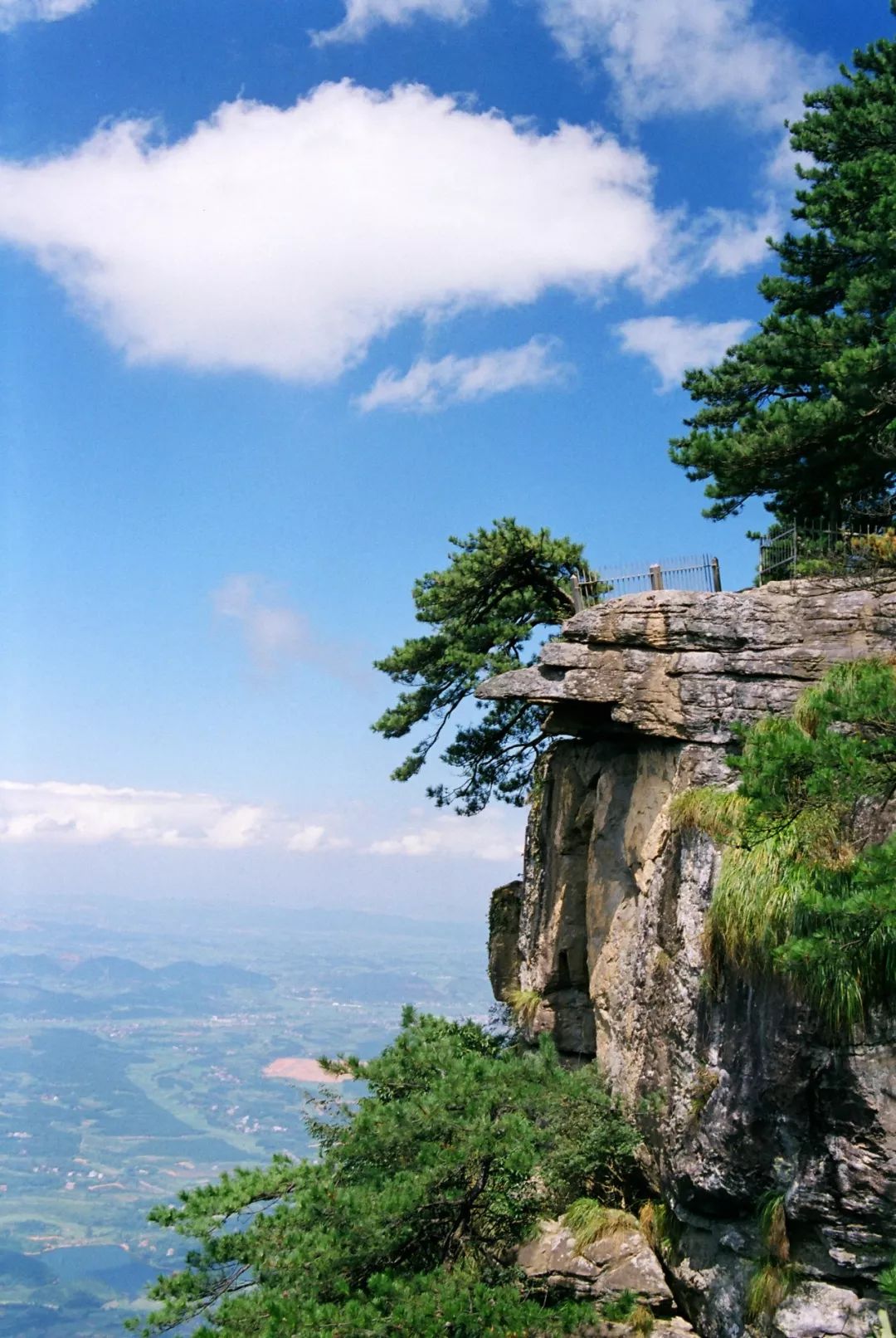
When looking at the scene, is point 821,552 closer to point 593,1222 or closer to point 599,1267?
point 593,1222

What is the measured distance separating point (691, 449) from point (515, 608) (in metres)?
5.56

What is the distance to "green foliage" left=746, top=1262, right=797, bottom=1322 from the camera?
10672mm

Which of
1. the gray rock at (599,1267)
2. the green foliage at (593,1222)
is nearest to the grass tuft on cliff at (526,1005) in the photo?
the green foliage at (593,1222)

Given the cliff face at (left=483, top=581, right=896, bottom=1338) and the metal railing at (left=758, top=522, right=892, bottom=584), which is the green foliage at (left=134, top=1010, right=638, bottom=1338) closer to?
the cliff face at (left=483, top=581, right=896, bottom=1338)

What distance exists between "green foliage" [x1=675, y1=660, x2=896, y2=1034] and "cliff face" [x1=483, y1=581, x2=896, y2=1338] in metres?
0.44

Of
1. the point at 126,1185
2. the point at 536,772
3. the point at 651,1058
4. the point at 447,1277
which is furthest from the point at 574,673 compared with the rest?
the point at 126,1185

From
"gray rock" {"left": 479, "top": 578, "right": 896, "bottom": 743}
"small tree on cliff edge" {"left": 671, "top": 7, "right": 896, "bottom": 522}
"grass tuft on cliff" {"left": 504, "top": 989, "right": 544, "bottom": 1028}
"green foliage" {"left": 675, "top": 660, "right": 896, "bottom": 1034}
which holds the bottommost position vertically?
"grass tuft on cliff" {"left": 504, "top": 989, "right": 544, "bottom": 1028}

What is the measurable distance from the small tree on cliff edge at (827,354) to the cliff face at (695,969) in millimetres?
3234

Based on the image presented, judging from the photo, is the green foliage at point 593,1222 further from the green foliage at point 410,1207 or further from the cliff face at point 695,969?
the cliff face at point 695,969

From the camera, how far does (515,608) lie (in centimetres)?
2116

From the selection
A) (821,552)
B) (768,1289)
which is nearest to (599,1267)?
(768,1289)

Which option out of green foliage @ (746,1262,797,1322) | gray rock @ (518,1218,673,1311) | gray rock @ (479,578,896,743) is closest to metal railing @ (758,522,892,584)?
gray rock @ (479,578,896,743)

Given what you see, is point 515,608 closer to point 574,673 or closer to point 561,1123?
point 574,673

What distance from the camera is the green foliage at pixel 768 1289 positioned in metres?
10.7
